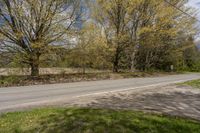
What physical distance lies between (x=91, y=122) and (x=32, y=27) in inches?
590

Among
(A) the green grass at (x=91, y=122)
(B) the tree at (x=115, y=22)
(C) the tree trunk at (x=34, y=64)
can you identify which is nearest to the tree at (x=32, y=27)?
(C) the tree trunk at (x=34, y=64)

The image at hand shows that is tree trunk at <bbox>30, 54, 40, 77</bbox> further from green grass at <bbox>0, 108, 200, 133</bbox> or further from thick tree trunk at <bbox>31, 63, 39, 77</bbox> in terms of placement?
green grass at <bbox>0, 108, 200, 133</bbox>

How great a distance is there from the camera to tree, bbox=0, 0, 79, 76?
19875 mm

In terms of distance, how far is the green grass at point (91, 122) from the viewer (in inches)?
271

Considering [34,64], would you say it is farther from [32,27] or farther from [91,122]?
[91,122]

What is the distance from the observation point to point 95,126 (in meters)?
7.03

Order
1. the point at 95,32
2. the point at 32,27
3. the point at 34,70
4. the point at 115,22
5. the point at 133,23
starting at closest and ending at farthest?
the point at 32,27 < the point at 34,70 < the point at 95,32 < the point at 115,22 < the point at 133,23

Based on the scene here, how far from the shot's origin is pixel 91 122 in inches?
288

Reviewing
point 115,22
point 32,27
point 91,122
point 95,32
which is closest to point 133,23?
point 115,22

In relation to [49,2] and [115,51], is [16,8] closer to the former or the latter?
[49,2]

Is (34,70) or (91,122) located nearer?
(91,122)

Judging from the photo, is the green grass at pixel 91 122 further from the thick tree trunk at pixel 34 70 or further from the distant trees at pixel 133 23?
the distant trees at pixel 133 23

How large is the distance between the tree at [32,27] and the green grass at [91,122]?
12.1 metres

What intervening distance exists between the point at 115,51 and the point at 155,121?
21760 mm
